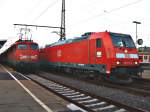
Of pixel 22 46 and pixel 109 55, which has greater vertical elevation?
pixel 22 46

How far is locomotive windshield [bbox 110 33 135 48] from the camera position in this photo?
1858 cm

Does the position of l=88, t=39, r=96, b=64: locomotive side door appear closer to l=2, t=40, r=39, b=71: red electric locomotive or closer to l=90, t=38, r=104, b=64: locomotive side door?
l=90, t=38, r=104, b=64: locomotive side door

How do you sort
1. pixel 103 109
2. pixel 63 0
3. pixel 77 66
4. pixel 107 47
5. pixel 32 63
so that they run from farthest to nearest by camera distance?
pixel 63 0 → pixel 32 63 → pixel 77 66 → pixel 107 47 → pixel 103 109

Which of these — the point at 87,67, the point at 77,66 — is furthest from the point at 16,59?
the point at 87,67

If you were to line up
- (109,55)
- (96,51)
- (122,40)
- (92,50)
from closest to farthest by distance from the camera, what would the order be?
(109,55) < (122,40) < (96,51) < (92,50)

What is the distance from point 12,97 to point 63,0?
2886 cm

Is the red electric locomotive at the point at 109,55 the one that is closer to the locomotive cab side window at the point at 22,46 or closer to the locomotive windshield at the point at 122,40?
the locomotive windshield at the point at 122,40

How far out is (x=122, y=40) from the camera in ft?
62.1

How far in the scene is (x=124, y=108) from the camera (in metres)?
10.1

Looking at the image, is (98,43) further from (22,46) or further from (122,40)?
(22,46)

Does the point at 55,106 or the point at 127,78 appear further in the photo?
the point at 127,78

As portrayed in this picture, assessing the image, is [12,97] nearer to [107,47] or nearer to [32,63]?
[107,47]

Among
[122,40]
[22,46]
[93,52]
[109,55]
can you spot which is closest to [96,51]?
[93,52]

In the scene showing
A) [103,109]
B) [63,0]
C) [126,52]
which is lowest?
[103,109]
